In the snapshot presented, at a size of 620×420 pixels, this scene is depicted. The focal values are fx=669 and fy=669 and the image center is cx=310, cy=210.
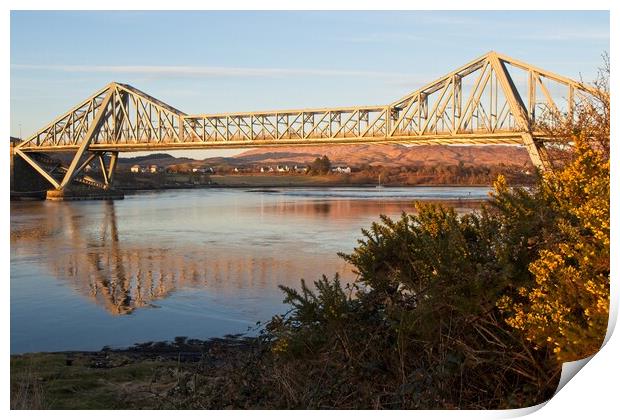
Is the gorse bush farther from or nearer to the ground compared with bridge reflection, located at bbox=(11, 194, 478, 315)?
farther from the ground

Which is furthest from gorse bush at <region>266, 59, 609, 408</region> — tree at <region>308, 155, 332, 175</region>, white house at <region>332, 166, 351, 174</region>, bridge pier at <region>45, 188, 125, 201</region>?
white house at <region>332, 166, 351, 174</region>

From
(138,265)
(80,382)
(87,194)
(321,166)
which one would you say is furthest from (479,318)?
(87,194)

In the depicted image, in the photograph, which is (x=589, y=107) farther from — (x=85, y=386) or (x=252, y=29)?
(x=85, y=386)

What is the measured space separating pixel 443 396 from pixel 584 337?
2.63ft

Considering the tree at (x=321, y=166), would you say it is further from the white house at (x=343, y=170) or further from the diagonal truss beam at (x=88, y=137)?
the diagonal truss beam at (x=88, y=137)

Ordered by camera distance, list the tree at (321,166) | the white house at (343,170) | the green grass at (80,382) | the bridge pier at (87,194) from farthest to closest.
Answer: the white house at (343,170) → the tree at (321,166) → the bridge pier at (87,194) → the green grass at (80,382)

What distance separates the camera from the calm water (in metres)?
7.07

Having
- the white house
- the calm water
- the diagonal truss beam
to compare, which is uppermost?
the diagonal truss beam

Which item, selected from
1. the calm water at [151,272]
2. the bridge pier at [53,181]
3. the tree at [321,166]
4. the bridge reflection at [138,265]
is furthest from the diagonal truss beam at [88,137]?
the bridge reflection at [138,265]

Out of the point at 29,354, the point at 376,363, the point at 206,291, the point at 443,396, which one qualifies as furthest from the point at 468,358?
the point at 206,291

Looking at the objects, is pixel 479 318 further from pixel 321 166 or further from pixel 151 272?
pixel 321 166

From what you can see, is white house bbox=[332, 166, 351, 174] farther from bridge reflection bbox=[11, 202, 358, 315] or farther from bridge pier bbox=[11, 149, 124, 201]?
bridge reflection bbox=[11, 202, 358, 315]

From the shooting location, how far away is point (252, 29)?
228 inches

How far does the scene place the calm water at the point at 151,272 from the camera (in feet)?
23.2
